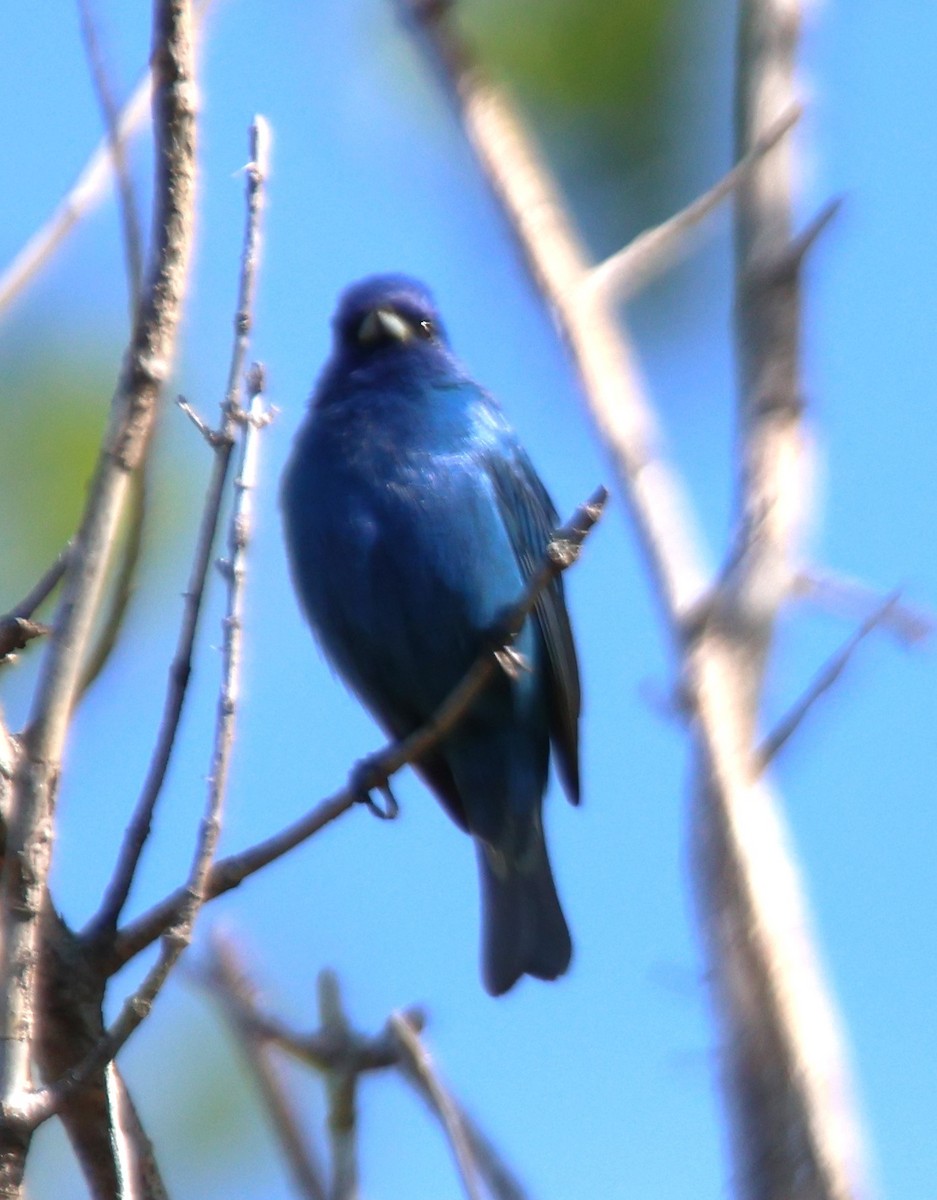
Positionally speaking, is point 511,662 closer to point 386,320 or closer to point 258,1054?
point 386,320

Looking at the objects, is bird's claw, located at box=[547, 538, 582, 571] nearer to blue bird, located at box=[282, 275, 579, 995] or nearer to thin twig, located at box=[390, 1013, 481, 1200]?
thin twig, located at box=[390, 1013, 481, 1200]

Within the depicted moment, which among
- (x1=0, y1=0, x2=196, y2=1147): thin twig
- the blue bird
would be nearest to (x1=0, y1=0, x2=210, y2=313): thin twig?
(x1=0, y1=0, x2=196, y2=1147): thin twig

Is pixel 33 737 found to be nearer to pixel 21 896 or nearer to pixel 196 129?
pixel 21 896

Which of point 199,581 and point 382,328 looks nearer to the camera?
point 199,581

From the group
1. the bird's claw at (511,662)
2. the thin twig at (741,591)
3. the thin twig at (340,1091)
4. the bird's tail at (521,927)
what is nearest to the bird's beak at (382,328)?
the bird's claw at (511,662)

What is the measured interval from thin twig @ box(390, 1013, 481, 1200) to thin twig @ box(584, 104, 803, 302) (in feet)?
4.42

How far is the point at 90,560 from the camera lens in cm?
213

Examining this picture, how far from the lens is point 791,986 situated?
1731 mm

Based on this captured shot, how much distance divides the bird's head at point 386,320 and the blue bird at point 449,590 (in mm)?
67

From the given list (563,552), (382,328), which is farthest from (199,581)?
(382,328)

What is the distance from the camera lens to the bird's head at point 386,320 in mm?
5414

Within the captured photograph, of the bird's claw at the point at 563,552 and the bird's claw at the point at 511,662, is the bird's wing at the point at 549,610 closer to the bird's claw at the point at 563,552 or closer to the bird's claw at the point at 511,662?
the bird's claw at the point at 511,662

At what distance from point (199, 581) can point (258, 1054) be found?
667mm

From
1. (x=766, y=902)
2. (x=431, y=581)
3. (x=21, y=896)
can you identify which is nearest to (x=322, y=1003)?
(x=21, y=896)
